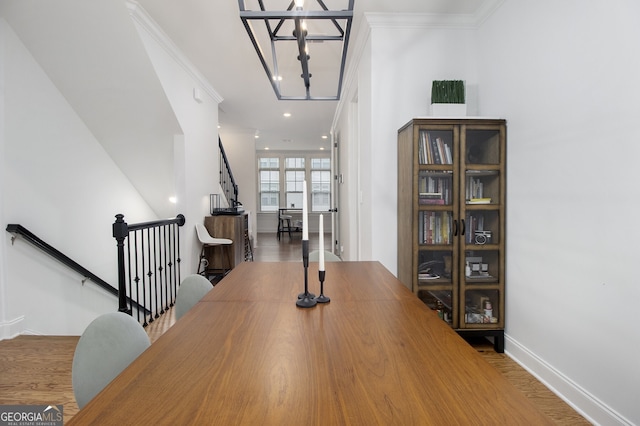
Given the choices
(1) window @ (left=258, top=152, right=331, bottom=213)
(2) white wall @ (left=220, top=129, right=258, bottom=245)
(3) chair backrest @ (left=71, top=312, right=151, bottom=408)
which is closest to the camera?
(3) chair backrest @ (left=71, top=312, right=151, bottom=408)

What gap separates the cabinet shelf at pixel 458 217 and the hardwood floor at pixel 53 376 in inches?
13.9

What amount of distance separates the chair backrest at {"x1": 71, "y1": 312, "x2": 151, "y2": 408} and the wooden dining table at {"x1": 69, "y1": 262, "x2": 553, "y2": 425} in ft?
0.37

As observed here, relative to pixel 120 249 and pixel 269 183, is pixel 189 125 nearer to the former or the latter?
pixel 120 249

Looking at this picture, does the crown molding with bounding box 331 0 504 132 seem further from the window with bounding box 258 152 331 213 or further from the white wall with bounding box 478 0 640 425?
the window with bounding box 258 152 331 213

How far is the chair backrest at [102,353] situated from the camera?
863 millimetres

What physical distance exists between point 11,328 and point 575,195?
4223 millimetres

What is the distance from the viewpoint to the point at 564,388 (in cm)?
188

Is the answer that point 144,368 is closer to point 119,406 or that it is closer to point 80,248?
point 119,406

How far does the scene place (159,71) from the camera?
3.15m

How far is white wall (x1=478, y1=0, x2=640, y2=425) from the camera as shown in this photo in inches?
60.0

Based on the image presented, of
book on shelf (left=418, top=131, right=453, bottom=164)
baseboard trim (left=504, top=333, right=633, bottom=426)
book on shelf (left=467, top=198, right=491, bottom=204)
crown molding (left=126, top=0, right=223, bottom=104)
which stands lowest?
baseboard trim (left=504, top=333, right=633, bottom=426)

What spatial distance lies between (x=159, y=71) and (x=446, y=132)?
2.76 m

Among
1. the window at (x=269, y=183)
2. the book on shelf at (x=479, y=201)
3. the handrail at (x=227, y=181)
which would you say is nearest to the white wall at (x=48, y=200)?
the handrail at (x=227, y=181)

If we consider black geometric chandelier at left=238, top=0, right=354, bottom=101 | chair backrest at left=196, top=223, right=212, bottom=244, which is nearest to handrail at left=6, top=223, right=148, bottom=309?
chair backrest at left=196, top=223, right=212, bottom=244
